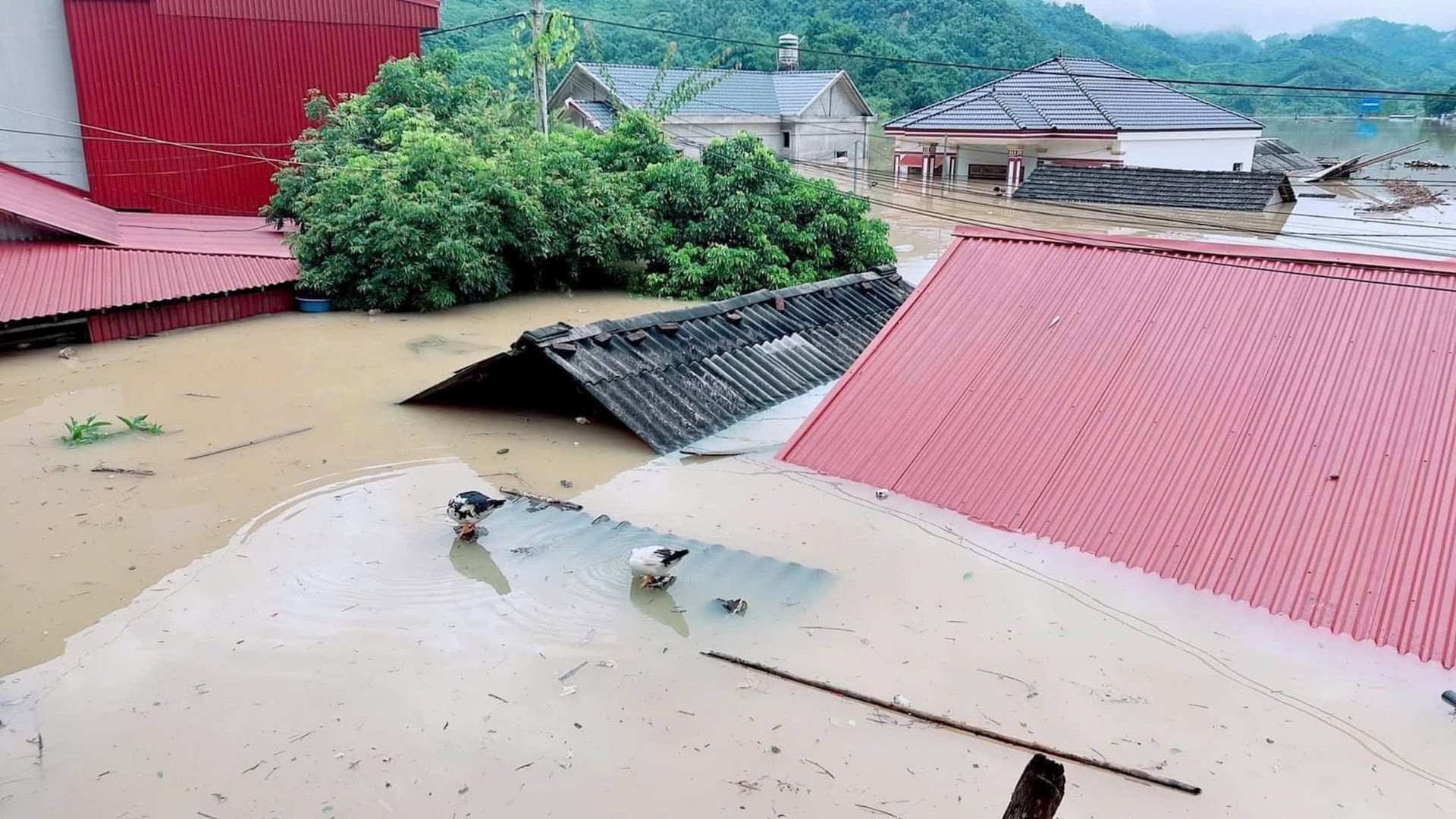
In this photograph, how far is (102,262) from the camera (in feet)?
47.0

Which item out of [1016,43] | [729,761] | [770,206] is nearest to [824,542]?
[729,761]

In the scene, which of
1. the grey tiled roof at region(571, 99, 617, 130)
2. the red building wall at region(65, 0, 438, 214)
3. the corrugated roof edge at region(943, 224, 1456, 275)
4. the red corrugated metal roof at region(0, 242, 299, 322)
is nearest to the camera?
the corrugated roof edge at region(943, 224, 1456, 275)

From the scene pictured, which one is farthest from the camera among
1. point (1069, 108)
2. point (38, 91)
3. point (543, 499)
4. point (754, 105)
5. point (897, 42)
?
point (897, 42)

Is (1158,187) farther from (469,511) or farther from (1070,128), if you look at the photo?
(469,511)

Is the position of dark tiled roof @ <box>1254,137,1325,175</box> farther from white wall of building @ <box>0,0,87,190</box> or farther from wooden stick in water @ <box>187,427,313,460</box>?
white wall of building @ <box>0,0,87,190</box>

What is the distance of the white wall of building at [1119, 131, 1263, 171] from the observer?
89.2 ft

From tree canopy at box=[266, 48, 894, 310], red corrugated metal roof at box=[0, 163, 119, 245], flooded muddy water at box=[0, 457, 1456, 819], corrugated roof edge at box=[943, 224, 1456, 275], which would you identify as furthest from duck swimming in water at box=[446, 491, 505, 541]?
red corrugated metal roof at box=[0, 163, 119, 245]

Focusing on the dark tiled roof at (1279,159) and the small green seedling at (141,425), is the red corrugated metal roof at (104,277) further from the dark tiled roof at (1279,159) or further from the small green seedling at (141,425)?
the dark tiled roof at (1279,159)

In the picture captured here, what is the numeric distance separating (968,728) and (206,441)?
8.15 m

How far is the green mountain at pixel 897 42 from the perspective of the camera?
4566 cm

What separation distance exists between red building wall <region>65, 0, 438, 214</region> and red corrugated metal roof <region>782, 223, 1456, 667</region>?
1665 cm

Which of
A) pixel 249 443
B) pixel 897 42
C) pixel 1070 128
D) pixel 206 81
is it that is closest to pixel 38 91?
pixel 206 81

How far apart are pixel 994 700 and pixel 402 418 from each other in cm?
736

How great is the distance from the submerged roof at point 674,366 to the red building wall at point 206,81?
12904 millimetres
